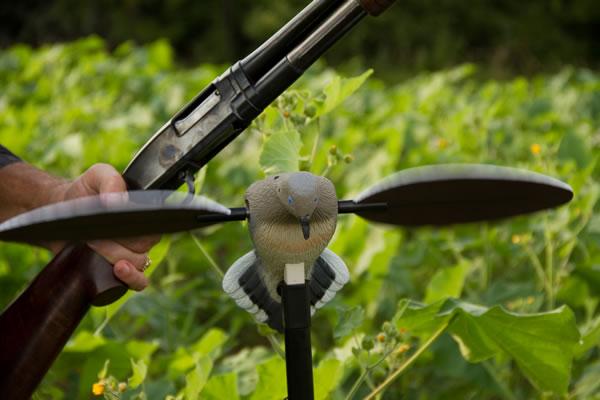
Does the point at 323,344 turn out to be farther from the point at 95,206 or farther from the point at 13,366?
the point at 95,206

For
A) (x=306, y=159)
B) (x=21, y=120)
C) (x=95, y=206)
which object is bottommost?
(x=95, y=206)

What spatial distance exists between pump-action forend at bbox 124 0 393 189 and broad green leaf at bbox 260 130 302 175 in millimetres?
223

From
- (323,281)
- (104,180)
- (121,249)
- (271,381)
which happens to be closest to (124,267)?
(121,249)

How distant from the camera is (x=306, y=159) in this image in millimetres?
1356

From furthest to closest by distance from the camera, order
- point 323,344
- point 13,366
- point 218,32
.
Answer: point 218,32 < point 323,344 < point 13,366

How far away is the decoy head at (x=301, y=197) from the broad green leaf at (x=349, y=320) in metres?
0.41

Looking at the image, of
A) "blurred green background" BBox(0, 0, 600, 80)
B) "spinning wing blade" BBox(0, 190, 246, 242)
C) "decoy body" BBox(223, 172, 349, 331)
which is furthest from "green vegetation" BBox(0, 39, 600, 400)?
"blurred green background" BBox(0, 0, 600, 80)

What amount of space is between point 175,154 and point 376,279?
1186mm

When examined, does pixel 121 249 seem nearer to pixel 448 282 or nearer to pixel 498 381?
pixel 448 282

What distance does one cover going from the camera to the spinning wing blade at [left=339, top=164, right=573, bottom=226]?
0.89m

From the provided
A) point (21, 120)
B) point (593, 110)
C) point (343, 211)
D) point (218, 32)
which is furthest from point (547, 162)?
point (218, 32)

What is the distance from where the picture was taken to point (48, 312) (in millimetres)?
1098

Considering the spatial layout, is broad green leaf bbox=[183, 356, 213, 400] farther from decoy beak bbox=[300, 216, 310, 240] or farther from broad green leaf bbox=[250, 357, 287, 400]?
decoy beak bbox=[300, 216, 310, 240]

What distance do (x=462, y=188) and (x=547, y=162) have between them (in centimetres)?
138
